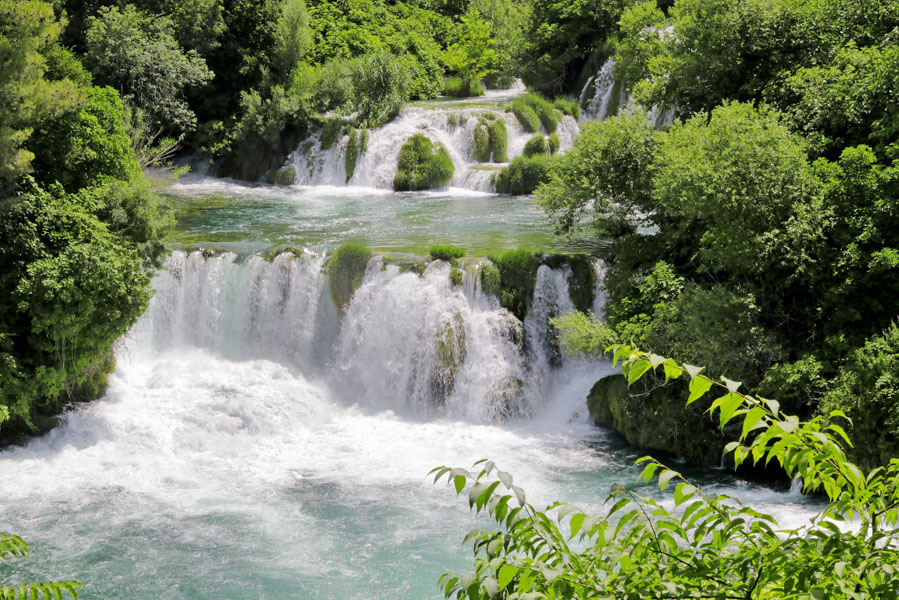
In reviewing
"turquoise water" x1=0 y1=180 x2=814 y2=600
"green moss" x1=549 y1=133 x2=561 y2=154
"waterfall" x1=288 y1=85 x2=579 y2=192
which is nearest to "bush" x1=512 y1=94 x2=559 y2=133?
"waterfall" x1=288 y1=85 x2=579 y2=192

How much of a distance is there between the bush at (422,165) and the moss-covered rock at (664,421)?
14.4 meters

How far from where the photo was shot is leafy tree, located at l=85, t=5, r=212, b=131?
28531mm

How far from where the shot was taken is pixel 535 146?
93.1 ft

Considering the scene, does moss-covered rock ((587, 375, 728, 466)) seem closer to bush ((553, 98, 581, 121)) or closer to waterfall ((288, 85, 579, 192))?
waterfall ((288, 85, 579, 192))

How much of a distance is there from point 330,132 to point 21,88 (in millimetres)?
16936

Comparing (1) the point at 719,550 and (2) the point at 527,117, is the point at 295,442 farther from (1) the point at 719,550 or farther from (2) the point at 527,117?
(2) the point at 527,117

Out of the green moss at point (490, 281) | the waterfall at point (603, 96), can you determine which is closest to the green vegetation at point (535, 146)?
the waterfall at point (603, 96)

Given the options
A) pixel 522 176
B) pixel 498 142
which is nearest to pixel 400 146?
pixel 498 142

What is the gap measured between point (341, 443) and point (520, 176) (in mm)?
14013

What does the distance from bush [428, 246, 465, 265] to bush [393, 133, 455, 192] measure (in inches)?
437

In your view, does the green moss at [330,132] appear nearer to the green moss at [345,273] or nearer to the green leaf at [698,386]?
the green moss at [345,273]

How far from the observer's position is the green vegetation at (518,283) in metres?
16.4

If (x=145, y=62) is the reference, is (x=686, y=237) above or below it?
below

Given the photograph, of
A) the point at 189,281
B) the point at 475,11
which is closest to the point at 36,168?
the point at 189,281
